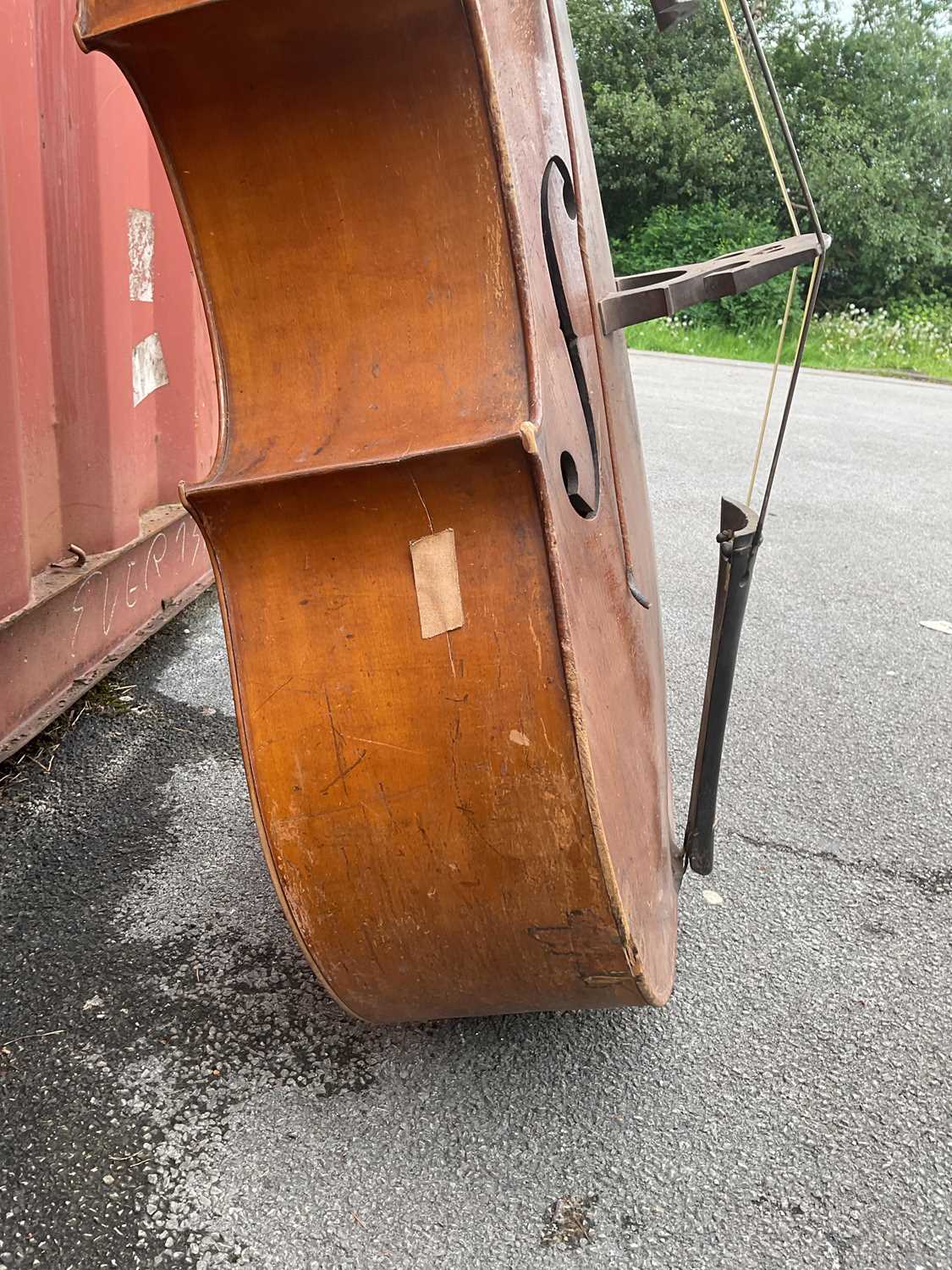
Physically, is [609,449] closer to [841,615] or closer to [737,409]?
[841,615]

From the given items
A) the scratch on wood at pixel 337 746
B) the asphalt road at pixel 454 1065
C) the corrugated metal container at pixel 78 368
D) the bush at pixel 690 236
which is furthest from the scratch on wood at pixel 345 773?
the bush at pixel 690 236

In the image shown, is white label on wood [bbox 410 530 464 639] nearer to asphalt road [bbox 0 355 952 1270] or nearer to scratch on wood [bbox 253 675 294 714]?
scratch on wood [bbox 253 675 294 714]

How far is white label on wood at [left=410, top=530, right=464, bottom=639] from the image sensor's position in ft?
3.57

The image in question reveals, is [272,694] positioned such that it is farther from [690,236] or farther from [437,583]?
[690,236]

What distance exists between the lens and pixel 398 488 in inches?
42.5

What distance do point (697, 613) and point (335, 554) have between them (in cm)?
240

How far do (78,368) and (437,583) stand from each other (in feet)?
4.84

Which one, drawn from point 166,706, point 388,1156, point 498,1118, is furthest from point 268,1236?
point 166,706

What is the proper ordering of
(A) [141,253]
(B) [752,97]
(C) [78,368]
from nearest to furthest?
(B) [752,97] → (C) [78,368] → (A) [141,253]

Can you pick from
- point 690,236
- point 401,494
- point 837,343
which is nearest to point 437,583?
point 401,494

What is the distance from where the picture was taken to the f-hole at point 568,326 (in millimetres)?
1168

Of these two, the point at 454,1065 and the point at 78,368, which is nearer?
the point at 454,1065

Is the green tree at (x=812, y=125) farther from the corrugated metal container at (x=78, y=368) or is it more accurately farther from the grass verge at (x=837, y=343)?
the corrugated metal container at (x=78, y=368)

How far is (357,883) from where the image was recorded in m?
1.18
